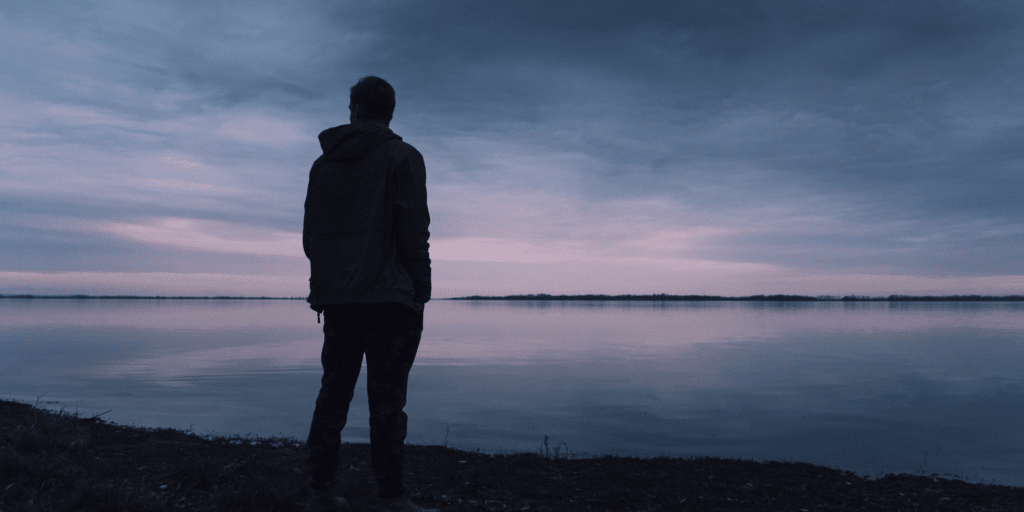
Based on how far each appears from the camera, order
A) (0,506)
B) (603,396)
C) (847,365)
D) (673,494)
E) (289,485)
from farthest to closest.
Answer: (847,365) → (603,396) → (673,494) → (289,485) → (0,506)

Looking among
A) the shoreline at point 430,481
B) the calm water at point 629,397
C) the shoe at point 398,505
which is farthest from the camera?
the calm water at point 629,397

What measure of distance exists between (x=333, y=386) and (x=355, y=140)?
5.57ft

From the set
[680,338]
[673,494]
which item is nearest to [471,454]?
[673,494]

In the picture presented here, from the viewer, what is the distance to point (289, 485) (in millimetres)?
4621

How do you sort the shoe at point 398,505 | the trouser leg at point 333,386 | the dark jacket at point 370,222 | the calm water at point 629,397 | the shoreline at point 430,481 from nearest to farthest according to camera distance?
the dark jacket at point 370,222 < the trouser leg at point 333,386 < the shoe at point 398,505 < the shoreline at point 430,481 < the calm water at point 629,397

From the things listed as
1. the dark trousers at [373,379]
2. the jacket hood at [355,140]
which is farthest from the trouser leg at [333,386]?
the jacket hood at [355,140]

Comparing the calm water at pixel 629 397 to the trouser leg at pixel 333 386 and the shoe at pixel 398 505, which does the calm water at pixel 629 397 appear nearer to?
the shoe at pixel 398 505

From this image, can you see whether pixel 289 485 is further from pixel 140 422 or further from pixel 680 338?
A: pixel 680 338

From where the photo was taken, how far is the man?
3.78 meters

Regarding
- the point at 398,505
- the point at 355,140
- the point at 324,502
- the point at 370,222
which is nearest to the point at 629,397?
the point at 398,505

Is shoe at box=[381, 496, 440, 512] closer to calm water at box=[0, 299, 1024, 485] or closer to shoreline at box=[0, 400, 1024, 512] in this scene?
shoreline at box=[0, 400, 1024, 512]

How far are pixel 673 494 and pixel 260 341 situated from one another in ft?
104

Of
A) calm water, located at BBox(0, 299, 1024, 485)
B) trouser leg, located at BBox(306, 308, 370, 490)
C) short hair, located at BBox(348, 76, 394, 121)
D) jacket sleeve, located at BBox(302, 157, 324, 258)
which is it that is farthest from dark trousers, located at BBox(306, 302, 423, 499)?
calm water, located at BBox(0, 299, 1024, 485)

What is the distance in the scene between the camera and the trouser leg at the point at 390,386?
12.6ft
